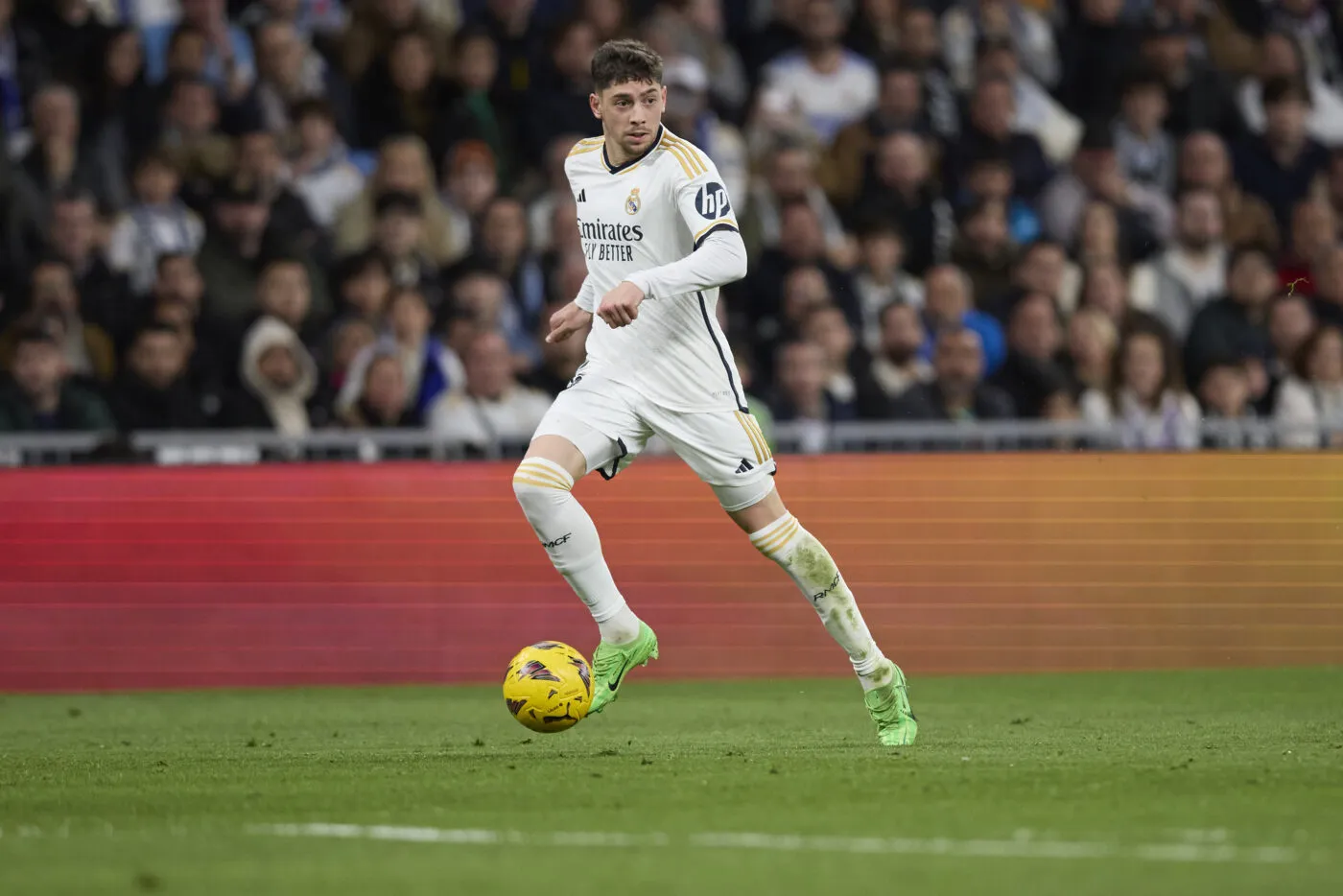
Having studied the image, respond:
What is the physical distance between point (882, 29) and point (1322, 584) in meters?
5.93

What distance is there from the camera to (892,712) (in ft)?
27.5

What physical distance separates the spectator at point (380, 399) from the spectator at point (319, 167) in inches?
76.3

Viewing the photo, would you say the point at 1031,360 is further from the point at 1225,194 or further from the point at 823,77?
the point at 823,77

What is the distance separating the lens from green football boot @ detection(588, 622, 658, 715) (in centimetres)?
827

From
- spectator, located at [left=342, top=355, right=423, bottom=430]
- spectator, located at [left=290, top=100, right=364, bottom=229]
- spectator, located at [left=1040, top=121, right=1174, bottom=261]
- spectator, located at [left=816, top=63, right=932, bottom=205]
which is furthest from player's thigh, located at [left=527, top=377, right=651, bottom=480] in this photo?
spectator, located at [left=1040, top=121, right=1174, bottom=261]

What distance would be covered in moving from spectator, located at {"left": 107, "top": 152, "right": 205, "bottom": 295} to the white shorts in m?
6.50

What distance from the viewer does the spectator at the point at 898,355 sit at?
1398 cm

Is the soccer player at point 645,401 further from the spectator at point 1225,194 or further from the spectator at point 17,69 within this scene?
the spectator at point 1225,194

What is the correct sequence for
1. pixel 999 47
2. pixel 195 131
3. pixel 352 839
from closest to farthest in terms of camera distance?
1. pixel 352 839
2. pixel 195 131
3. pixel 999 47

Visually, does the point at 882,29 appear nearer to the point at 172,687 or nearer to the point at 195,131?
the point at 195,131

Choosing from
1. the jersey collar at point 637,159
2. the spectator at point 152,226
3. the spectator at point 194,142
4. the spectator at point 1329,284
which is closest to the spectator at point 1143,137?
the spectator at point 1329,284

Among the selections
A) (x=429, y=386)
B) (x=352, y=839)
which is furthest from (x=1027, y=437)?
(x=352, y=839)

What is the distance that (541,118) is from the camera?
15.4 meters

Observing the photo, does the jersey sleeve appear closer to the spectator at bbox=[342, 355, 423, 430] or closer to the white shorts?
the white shorts
